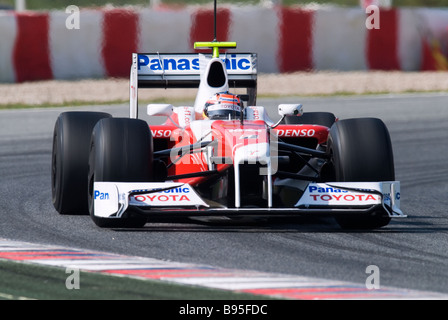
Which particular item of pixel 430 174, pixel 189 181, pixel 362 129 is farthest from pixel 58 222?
pixel 430 174

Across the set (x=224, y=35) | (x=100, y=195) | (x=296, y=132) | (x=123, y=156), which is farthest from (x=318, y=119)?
(x=224, y=35)

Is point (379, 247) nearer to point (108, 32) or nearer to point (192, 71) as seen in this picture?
point (192, 71)

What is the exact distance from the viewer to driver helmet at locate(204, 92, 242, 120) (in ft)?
29.9

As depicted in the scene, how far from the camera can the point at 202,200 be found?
803 cm

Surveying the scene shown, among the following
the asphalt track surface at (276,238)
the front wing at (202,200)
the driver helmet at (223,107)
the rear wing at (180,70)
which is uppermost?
the rear wing at (180,70)

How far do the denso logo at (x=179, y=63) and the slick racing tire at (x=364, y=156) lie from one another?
2087 millimetres

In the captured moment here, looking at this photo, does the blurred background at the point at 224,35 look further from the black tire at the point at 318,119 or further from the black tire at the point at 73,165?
the black tire at the point at 73,165

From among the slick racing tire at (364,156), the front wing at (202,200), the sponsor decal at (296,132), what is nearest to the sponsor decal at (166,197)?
the front wing at (202,200)

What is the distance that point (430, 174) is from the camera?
42.7ft

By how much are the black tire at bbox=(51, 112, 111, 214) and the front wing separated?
948mm

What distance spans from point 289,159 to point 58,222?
202cm

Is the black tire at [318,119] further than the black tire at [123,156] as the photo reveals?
Yes

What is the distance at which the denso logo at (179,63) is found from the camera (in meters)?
10.1
